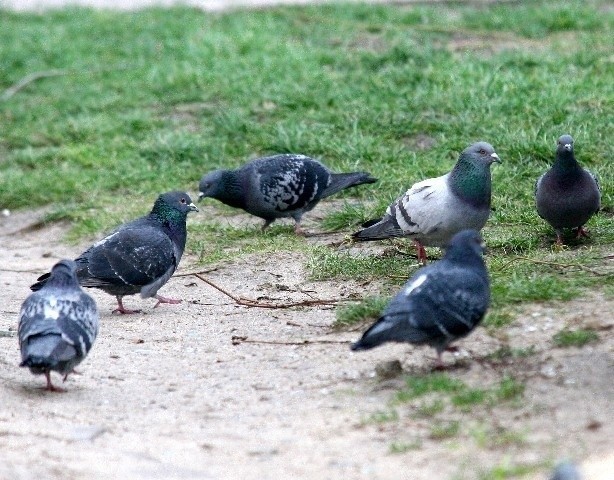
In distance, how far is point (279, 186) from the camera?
29.3 ft

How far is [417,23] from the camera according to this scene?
13.6 meters

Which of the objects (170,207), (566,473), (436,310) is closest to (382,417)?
(436,310)

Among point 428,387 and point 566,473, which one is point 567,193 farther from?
point 566,473

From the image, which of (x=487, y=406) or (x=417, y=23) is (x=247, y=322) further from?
(x=417, y=23)

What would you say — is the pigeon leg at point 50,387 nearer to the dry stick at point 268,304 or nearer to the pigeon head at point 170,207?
the dry stick at point 268,304

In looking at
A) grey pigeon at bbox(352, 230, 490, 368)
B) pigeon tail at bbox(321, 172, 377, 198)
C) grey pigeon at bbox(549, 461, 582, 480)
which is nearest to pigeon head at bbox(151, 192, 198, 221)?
pigeon tail at bbox(321, 172, 377, 198)

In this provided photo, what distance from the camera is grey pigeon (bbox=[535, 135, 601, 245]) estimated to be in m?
7.43

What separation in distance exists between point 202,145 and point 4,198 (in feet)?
5.92

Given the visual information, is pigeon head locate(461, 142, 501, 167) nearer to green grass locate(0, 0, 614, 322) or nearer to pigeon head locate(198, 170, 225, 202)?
green grass locate(0, 0, 614, 322)

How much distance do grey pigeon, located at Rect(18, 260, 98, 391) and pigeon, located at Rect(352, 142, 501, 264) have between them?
7.26 feet

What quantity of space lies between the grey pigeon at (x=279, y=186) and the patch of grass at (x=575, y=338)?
360 centimetres

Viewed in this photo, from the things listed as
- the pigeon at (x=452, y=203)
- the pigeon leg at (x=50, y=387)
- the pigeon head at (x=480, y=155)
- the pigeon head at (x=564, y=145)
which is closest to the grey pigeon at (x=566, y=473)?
the pigeon leg at (x=50, y=387)

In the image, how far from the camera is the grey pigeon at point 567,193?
7434 mm

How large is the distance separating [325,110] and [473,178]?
160 inches
